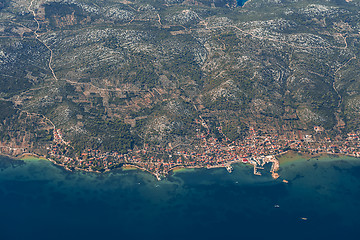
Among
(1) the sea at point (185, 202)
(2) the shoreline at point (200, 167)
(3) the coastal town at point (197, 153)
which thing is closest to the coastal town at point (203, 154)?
(3) the coastal town at point (197, 153)

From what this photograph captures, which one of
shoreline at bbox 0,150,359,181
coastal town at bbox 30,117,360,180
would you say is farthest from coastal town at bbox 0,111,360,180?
shoreline at bbox 0,150,359,181

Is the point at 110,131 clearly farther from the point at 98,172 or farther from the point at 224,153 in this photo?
the point at 224,153

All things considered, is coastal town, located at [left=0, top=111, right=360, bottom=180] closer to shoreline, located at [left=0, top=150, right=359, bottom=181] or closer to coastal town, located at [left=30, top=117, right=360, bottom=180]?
coastal town, located at [left=30, top=117, right=360, bottom=180]

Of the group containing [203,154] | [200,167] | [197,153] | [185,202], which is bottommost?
[185,202]

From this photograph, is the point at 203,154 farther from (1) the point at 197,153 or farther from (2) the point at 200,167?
(2) the point at 200,167

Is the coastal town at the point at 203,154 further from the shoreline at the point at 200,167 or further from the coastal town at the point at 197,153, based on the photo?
the shoreline at the point at 200,167

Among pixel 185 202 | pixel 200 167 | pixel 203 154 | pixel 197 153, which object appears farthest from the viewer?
pixel 203 154

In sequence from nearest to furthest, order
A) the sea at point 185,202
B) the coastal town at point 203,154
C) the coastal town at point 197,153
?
the sea at point 185,202 → the coastal town at point 203,154 → the coastal town at point 197,153

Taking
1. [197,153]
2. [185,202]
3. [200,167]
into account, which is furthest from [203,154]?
[185,202]

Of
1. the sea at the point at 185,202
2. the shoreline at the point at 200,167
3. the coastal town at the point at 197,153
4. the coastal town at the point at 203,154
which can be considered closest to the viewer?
the sea at the point at 185,202
